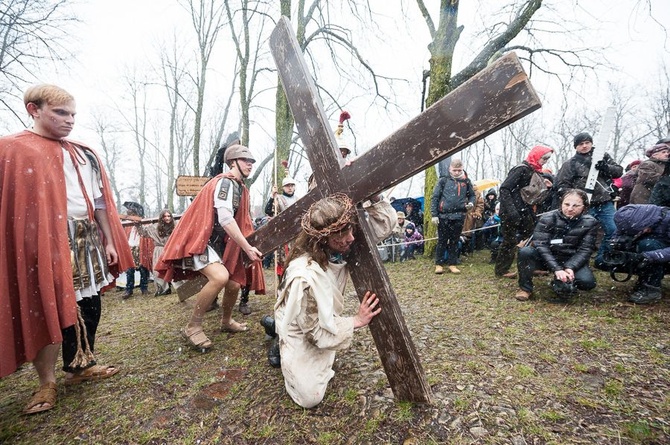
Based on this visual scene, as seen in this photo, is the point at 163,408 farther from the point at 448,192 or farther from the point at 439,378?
the point at 448,192

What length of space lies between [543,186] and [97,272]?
564 centimetres

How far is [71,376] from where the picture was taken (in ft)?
7.82

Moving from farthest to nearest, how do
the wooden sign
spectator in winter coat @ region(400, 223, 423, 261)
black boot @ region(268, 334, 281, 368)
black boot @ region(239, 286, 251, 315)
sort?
spectator in winter coat @ region(400, 223, 423, 261) → the wooden sign → black boot @ region(239, 286, 251, 315) → black boot @ region(268, 334, 281, 368)

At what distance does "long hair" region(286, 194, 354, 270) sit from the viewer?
166cm

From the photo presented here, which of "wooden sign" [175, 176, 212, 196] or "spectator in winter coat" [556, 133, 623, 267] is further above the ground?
"wooden sign" [175, 176, 212, 196]

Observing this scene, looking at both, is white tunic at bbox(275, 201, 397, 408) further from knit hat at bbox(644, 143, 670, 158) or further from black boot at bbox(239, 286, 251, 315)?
knit hat at bbox(644, 143, 670, 158)

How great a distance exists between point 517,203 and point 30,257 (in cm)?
552

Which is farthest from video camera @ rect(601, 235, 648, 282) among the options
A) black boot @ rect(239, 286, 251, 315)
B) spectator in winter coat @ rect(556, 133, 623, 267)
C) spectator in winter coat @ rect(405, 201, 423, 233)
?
spectator in winter coat @ rect(405, 201, 423, 233)

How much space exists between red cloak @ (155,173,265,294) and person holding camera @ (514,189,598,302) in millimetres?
3428

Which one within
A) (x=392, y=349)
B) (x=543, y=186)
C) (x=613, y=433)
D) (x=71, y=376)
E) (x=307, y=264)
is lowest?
(x=613, y=433)

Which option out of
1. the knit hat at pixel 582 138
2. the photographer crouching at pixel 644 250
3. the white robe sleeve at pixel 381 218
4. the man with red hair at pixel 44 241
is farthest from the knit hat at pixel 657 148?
the man with red hair at pixel 44 241

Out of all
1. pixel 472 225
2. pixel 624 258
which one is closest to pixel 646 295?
pixel 624 258

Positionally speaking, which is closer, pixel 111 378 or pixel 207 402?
pixel 207 402

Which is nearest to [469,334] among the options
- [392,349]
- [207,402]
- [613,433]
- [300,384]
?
[613,433]
